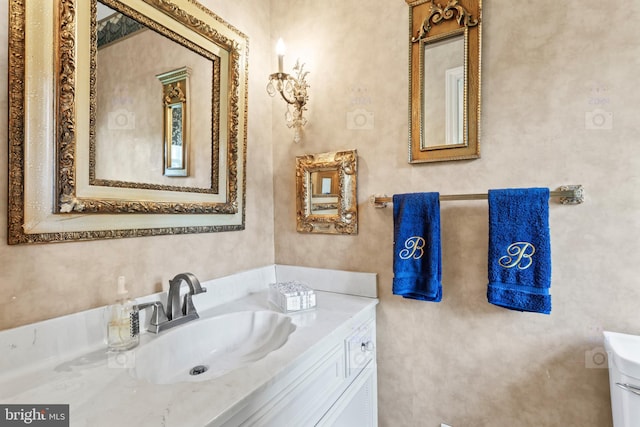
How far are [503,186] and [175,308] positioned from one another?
126cm

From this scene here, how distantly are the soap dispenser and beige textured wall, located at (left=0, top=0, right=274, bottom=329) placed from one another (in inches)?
3.0

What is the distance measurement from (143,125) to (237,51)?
23.6 inches

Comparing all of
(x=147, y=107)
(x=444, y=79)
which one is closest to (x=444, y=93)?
(x=444, y=79)

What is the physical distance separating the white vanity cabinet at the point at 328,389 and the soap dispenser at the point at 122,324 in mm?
453

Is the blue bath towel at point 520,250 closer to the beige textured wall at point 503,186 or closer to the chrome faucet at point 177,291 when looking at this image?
the beige textured wall at point 503,186

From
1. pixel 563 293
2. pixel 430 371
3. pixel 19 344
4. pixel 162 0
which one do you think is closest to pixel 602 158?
pixel 563 293

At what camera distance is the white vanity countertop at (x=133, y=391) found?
0.59 metres

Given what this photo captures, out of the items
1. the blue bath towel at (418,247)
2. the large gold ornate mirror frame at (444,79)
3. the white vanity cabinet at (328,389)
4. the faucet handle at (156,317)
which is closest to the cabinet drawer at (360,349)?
the white vanity cabinet at (328,389)

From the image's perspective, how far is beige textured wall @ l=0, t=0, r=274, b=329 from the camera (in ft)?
2.53

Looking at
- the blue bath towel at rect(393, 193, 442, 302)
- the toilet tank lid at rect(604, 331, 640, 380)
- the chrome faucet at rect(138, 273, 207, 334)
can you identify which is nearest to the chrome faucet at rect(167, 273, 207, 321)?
the chrome faucet at rect(138, 273, 207, 334)

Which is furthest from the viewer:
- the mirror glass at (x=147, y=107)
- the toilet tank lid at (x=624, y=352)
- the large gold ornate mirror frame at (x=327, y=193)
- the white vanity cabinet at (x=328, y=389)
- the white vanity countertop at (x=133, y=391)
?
the large gold ornate mirror frame at (x=327, y=193)

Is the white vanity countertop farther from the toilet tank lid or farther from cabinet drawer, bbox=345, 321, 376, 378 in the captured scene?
the toilet tank lid

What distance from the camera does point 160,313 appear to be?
101 centimetres

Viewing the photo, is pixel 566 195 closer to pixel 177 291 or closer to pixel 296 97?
pixel 296 97
